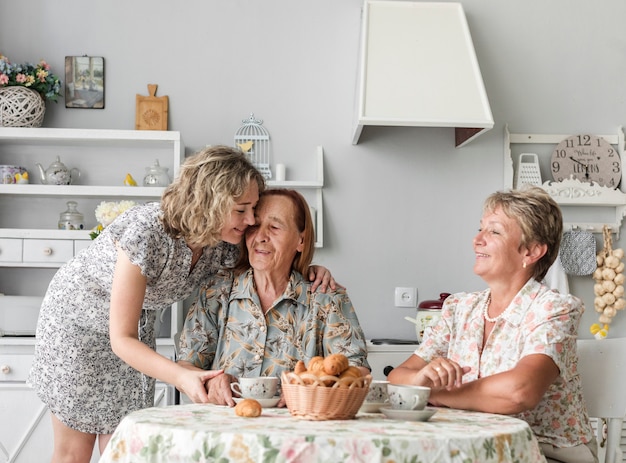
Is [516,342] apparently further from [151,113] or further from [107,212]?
[151,113]

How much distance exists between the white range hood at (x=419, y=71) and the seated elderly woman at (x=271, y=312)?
124 centimetres

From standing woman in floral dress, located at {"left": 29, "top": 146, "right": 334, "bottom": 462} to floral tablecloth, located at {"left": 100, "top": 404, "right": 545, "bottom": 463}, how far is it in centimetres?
29

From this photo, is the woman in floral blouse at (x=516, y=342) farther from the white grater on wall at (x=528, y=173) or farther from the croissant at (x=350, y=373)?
the white grater on wall at (x=528, y=173)

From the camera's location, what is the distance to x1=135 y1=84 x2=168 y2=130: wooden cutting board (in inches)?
143

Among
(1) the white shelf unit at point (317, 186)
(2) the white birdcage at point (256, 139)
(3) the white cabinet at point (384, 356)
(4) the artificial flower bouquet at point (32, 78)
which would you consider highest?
(4) the artificial flower bouquet at point (32, 78)

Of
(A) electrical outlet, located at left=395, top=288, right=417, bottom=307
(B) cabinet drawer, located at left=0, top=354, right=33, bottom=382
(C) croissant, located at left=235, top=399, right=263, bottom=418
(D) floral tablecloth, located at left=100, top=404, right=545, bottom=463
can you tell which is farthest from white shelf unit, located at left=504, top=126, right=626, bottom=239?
(C) croissant, located at left=235, top=399, right=263, bottom=418

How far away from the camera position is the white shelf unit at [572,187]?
368 cm

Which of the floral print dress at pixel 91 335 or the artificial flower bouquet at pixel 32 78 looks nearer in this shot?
the floral print dress at pixel 91 335

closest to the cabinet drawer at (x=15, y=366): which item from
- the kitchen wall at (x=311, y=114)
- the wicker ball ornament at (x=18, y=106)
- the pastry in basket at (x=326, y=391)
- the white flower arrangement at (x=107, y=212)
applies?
the white flower arrangement at (x=107, y=212)

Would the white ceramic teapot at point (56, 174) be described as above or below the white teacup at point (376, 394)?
above

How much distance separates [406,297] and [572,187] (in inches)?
34.0

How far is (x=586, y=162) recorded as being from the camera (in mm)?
3746

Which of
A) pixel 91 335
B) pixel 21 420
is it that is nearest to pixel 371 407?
pixel 91 335

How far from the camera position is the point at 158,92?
3.71 meters
